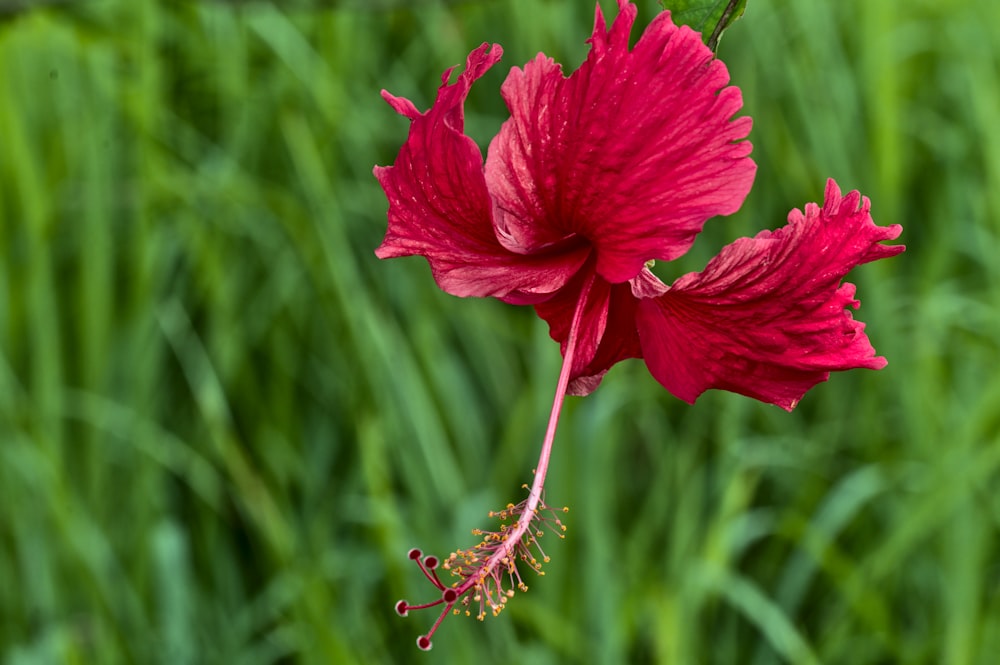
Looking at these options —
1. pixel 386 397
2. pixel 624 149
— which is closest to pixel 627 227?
pixel 624 149

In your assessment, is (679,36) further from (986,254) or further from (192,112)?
(192,112)

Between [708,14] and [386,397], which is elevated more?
[386,397]

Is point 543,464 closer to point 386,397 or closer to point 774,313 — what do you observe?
point 774,313

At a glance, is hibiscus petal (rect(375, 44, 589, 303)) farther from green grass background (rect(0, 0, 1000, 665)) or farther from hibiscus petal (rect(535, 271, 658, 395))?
green grass background (rect(0, 0, 1000, 665))

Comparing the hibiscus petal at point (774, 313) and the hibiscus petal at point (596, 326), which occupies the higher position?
the hibiscus petal at point (596, 326)

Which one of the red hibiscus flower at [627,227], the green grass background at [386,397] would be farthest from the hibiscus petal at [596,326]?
the green grass background at [386,397]

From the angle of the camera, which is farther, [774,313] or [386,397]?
[386,397]

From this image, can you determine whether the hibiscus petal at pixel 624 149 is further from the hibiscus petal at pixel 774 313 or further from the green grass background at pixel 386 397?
the green grass background at pixel 386 397

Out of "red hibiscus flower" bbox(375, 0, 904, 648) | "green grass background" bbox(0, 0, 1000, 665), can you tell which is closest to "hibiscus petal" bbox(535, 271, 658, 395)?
"red hibiscus flower" bbox(375, 0, 904, 648)
